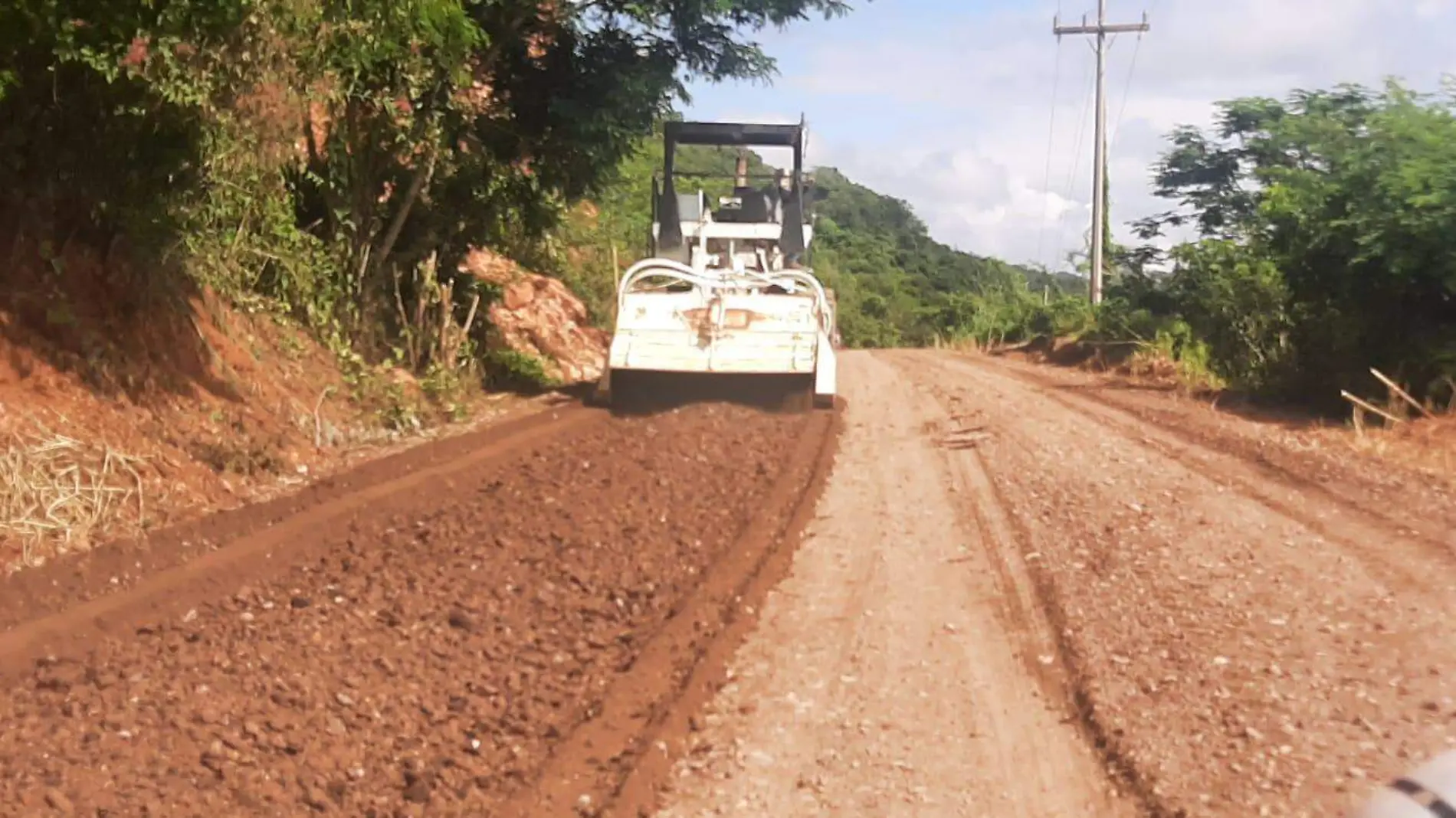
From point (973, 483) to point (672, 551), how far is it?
3550 mm

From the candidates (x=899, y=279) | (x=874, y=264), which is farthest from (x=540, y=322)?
(x=874, y=264)

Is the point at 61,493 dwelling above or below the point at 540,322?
below

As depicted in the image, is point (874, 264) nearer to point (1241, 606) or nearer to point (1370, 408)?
point (1370, 408)

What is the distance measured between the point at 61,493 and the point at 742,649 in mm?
4257

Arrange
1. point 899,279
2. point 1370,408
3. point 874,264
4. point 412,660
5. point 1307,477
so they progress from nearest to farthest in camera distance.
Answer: point 412,660, point 1307,477, point 1370,408, point 899,279, point 874,264

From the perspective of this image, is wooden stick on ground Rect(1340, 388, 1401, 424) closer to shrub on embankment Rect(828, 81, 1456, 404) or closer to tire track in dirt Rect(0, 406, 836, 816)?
shrub on embankment Rect(828, 81, 1456, 404)

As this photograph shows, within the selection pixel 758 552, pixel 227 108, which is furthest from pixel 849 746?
Answer: pixel 227 108

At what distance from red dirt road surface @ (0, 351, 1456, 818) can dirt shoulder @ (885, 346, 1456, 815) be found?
0.03 metres

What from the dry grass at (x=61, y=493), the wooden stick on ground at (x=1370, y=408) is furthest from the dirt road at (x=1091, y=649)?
the dry grass at (x=61, y=493)

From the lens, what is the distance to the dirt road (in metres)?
5.15

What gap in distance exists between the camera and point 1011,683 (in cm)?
627

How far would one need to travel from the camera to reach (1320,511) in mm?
10188

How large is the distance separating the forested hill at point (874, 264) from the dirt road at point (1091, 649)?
867 centimetres

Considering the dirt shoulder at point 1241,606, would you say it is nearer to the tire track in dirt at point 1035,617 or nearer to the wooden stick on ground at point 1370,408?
the tire track in dirt at point 1035,617
